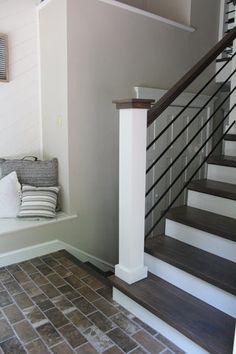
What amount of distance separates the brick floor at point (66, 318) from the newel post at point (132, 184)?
25 cm

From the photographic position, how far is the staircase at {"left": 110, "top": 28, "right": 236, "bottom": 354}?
158cm

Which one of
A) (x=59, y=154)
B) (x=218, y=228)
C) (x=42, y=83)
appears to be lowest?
(x=218, y=228)

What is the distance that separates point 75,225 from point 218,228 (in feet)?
4.86

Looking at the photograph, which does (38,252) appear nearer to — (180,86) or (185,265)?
(185,265)

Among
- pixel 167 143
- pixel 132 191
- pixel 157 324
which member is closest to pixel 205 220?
pixel 132 191

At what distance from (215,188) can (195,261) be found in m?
0.64

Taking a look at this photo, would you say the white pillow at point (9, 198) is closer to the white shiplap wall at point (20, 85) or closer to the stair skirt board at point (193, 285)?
the white shiplap wall at point (20, 85)

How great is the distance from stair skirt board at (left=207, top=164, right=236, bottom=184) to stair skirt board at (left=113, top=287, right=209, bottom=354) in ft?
4.09

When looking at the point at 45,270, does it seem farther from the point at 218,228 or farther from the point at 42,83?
the point at 42,83

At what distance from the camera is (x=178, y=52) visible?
3715 millimetres

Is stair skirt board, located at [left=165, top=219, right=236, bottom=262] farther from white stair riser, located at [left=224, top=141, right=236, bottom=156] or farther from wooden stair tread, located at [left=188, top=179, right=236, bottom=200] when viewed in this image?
white stair riser, located at [left=224, top=141, right=236, bottom=156]

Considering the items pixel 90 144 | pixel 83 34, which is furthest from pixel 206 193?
pixel 83 34

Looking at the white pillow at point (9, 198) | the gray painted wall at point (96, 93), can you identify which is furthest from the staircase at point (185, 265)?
the white pillow at point (9, 198)

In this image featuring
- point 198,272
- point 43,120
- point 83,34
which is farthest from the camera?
point 43,120
